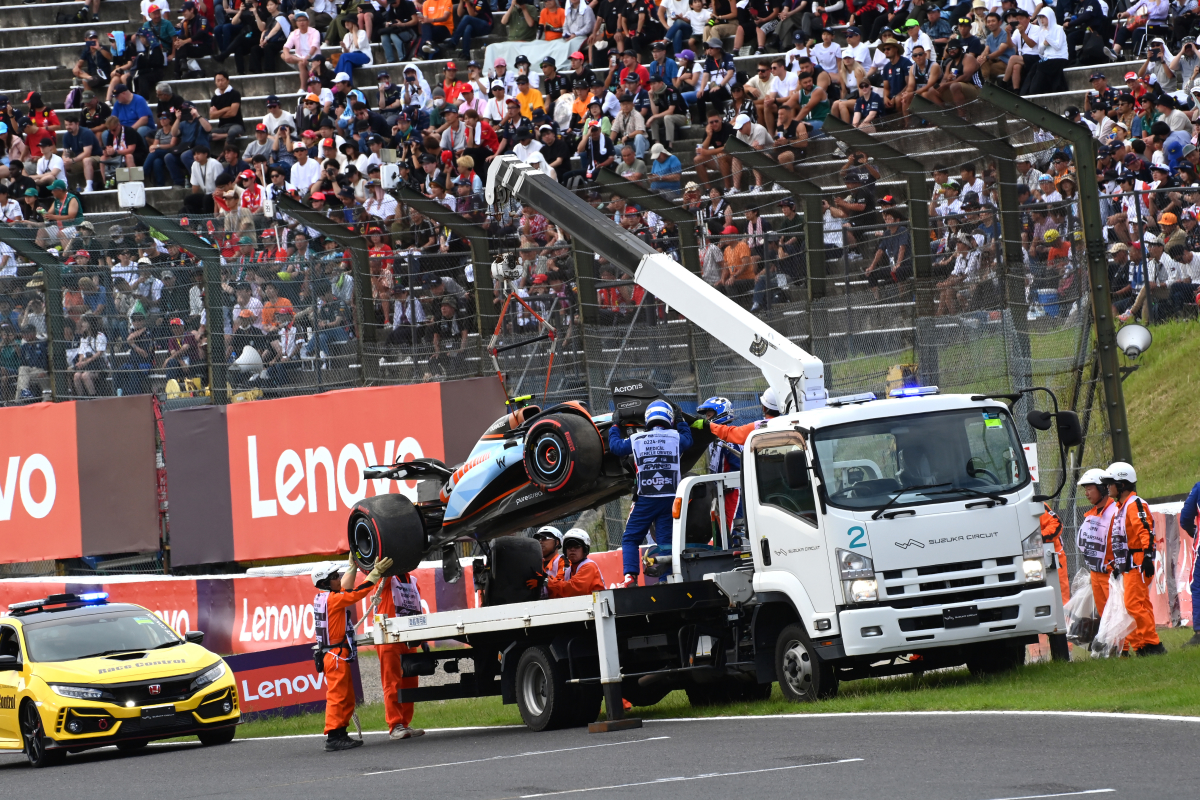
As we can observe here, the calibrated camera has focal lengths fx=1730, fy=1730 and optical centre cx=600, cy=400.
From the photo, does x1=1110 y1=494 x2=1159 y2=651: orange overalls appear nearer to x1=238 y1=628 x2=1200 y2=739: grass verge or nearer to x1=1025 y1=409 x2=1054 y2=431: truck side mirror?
x1=238 y1=628 x2=1200 y2=739: grass verge

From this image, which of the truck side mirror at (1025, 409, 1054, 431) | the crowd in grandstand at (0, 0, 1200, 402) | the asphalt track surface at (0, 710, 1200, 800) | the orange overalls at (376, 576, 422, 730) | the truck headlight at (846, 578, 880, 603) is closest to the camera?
the asphalt track surface at (0, 710, 1200, 800)

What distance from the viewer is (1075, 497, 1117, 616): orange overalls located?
46.0 feet

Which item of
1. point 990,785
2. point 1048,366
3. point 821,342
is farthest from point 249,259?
point 990,785

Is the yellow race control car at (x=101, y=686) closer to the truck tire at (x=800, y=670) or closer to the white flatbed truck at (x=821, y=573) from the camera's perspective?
the white flatbed truck at (x=821, y=573)

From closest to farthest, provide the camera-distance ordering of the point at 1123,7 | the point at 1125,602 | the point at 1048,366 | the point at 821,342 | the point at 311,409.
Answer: the point at 1125,602 < the point at 1048,366 < the point at 821,342 < the point at 311,409 < the point at 1123,7

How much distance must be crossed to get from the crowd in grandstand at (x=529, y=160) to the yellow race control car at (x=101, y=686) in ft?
18.2

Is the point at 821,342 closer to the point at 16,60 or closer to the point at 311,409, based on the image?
the point at 311,409

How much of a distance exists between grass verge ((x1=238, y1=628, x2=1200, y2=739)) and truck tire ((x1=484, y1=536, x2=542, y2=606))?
3.63ft

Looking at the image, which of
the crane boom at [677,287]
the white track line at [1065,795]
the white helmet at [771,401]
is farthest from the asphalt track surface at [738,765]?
the crane boom at [677,287]

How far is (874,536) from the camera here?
12.1 m

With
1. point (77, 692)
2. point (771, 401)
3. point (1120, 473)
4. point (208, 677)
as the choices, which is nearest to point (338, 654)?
point (208, 677)

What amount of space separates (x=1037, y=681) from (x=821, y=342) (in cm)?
565

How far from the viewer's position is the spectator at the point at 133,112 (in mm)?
31547

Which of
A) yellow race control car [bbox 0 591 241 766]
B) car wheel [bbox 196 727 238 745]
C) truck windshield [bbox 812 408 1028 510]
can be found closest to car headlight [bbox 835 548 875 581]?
truck windshield [bbox 812 408 1028 510]
